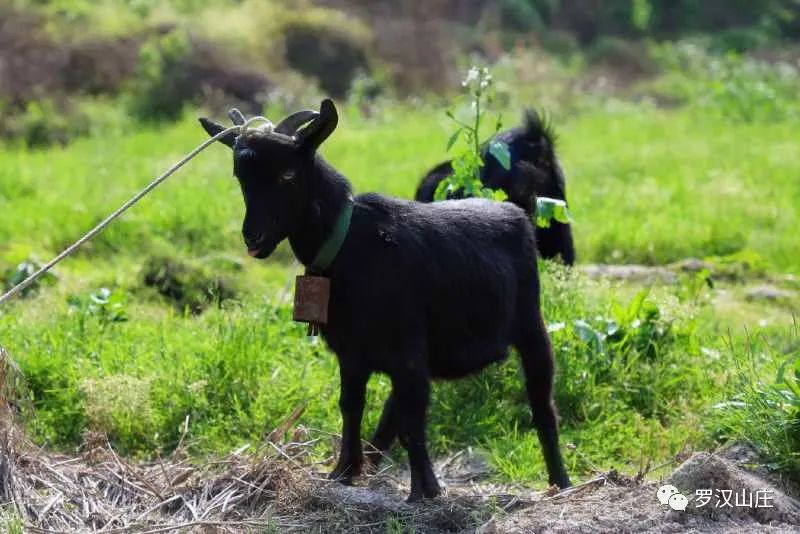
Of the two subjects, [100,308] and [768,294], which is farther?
[768,294]

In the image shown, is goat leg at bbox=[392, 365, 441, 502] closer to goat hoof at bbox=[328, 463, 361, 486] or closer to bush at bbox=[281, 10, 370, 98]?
goat hoof at bbox=[328, 463, 361, 486]

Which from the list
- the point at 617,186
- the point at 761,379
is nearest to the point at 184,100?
the point at 617,186

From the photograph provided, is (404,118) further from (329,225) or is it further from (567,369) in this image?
(329,225)

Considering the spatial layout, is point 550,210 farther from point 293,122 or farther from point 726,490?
point 726,490

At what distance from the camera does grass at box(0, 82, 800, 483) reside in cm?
694

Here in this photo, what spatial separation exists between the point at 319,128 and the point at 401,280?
758 millimetres

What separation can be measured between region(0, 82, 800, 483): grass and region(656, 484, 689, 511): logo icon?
3.59ft

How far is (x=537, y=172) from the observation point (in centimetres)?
817

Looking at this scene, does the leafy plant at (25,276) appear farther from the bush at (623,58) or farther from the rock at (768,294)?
the bush at (623,58)

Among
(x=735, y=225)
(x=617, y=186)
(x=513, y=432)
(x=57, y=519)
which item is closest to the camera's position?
(x=57, y=519)

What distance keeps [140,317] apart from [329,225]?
317cm

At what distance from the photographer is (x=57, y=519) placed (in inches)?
217

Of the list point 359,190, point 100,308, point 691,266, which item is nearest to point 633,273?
point 691,266

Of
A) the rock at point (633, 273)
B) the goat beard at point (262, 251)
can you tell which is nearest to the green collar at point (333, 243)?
the goat beard at point (262, 251)
